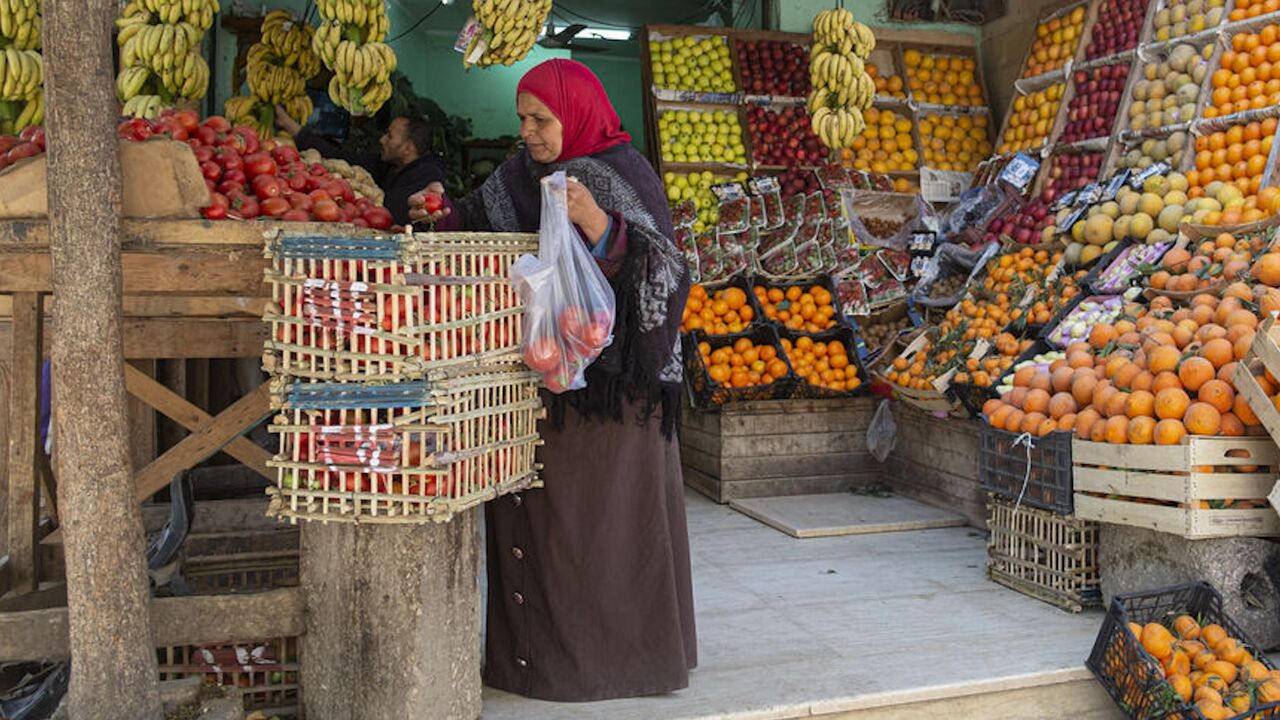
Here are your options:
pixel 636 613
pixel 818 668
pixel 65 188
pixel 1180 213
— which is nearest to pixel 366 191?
pixel 65 188

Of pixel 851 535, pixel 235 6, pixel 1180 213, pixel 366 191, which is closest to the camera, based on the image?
pixel 366 191

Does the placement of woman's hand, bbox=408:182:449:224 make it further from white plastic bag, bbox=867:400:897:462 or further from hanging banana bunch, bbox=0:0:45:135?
white plastic bag, bbox=867:400:897:462

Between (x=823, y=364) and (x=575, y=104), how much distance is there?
373 cm

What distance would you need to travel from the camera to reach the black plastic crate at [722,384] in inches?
235

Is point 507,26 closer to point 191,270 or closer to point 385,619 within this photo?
point 191,270

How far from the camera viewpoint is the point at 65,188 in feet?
7.34

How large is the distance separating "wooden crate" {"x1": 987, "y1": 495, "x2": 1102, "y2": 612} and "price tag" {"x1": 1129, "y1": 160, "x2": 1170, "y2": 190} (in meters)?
2.82

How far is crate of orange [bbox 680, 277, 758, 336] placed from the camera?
20.9 ft

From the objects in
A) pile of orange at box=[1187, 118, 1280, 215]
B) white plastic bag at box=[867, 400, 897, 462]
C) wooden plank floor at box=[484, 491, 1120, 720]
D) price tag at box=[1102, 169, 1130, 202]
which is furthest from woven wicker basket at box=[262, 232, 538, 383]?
price tag at box=[1102, 169, 1130, 202]

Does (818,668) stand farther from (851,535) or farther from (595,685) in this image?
(851,535)

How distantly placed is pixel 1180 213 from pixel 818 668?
3794 mm

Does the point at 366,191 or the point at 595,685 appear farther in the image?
the point at 366,191

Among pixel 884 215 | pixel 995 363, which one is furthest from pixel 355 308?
pixel 884 215

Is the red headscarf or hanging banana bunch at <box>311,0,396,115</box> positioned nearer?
the red headscarf
